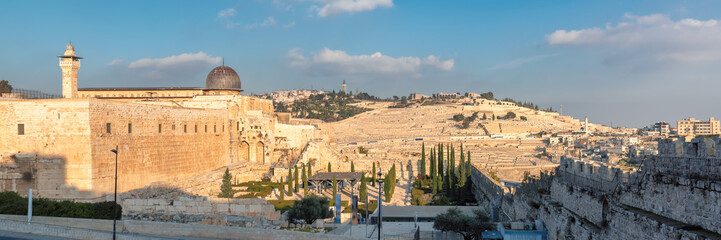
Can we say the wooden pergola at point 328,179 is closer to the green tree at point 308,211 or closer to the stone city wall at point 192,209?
the green tree at point 308,211

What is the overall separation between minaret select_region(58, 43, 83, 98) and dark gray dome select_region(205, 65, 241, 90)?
1608 centimetres

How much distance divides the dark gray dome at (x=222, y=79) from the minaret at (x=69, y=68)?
16080 millimetres

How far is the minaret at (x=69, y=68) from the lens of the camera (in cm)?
2394

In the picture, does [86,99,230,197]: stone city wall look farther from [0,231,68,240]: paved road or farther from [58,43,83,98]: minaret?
[0,231,68,240]: paved road

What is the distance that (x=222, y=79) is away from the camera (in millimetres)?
40531

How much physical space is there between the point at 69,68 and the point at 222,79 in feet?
54.7

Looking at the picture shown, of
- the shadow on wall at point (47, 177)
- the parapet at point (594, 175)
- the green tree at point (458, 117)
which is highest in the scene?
A: the green tree at point (458, 117)

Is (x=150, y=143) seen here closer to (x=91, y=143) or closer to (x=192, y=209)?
(x=91, y=143)

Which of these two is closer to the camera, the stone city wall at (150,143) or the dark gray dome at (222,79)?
the stone city wall at (150,143)

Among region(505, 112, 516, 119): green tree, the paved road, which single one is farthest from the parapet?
region(505, 112, 516, 119): green tree

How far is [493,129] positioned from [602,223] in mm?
70582

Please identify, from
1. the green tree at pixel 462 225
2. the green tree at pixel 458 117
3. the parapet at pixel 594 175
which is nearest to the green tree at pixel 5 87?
the green tree at pixel 462 225

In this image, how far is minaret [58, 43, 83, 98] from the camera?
23.9 m

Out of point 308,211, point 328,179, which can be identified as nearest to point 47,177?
point 308,211
